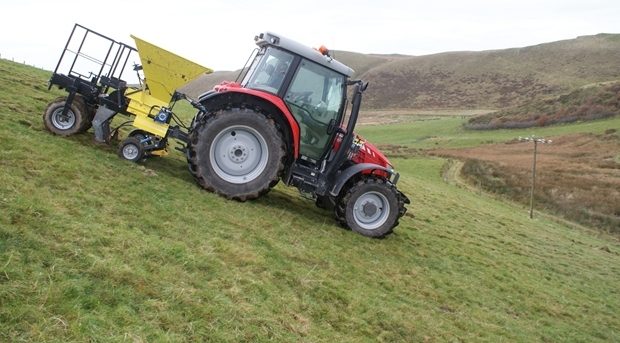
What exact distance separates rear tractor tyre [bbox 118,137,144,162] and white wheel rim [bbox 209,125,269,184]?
1341 mm

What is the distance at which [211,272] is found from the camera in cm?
611

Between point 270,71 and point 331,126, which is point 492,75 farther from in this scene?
point 270,71

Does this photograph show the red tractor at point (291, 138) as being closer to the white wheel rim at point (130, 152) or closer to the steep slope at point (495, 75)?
the white wheel rim at point (130, 152)

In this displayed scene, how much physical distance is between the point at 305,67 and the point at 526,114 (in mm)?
73683

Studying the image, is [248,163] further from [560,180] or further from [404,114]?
[404,114]

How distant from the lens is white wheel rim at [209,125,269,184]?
30.3 ft

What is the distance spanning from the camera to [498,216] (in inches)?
886

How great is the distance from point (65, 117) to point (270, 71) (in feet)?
12.7

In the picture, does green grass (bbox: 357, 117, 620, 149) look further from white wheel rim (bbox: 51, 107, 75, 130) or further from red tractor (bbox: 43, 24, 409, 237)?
white wheel rim (bbox: 51, 107, 75, 130)

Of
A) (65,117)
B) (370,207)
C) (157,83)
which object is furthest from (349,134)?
(65,117)

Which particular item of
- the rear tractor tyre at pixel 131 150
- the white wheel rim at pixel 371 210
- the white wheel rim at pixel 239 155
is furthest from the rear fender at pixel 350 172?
the rear tractor tyre at pixel 131 150

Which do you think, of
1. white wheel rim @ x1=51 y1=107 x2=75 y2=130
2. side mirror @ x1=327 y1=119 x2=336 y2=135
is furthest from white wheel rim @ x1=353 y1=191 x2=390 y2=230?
white wheel rim @ x1=51 y1=107 x2=75 y2=130

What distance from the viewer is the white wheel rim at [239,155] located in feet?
→ 30.3

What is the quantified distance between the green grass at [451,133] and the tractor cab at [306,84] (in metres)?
50.4
